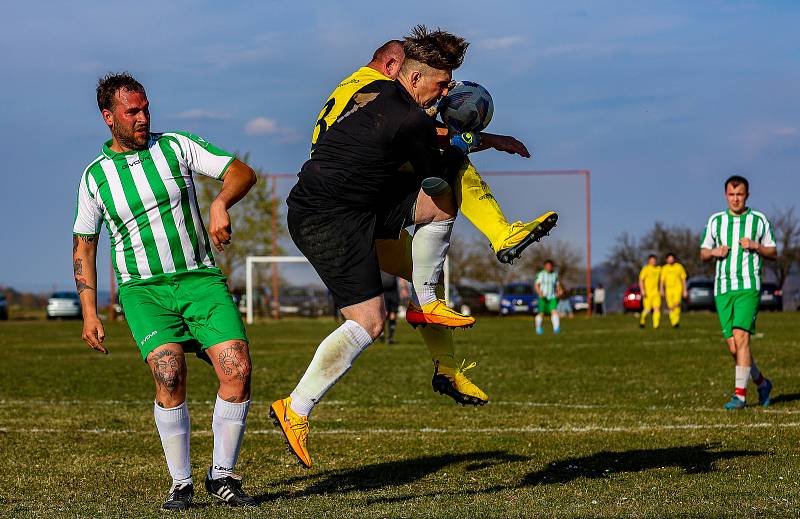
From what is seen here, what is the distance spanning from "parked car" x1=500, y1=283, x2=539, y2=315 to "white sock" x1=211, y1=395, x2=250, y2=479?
1844 inches

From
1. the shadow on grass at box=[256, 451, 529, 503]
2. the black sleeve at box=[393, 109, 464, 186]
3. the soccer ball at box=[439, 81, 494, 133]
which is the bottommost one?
the shadow on grass at box=[256, 451, 529, 503]

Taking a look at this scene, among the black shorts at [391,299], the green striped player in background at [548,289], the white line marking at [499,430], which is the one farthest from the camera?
the green striped player in background at [548,289]

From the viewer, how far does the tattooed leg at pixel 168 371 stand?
6559mm

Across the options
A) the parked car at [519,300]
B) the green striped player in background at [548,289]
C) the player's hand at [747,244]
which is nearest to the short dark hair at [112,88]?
the player's hand at [747,244]

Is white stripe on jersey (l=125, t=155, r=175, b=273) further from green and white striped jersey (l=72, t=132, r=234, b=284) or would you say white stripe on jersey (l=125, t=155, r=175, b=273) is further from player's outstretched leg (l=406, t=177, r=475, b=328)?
player's outstretched leg (l=406, t=177, r=475, b=328)

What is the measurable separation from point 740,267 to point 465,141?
6404 millimetres

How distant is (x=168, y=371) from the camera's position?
6582 millimetres

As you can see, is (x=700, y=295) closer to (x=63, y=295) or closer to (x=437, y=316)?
(x=63, y=295)

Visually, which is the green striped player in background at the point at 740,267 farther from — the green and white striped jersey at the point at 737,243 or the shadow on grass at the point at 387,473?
the shadow on grass at the point at 387,473

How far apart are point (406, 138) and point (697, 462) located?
10.9 ft

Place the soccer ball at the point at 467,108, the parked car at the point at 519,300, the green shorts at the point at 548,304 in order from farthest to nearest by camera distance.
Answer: the parked car at the point at 519,300
the green shorts at the point at 548,304
the soccer ball at the point at 467,108

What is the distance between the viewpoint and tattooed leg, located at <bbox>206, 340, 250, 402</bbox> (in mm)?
6566

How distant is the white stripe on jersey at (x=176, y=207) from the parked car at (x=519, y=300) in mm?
47071

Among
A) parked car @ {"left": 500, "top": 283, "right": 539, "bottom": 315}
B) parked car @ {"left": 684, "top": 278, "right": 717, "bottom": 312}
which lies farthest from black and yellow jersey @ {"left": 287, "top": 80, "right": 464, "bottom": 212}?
parked car @ {"left": 684, "top": 278, "right": 717, "bottom": 312}
